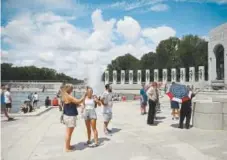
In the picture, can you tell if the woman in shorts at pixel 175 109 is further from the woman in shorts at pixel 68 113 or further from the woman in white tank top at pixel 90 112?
the woman in shorts at pixel 68 113

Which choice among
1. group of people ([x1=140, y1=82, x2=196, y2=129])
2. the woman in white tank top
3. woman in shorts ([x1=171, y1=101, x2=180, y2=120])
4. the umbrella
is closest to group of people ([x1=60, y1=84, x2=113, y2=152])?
the woman in white tank top

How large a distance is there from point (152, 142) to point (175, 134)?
1615 mm

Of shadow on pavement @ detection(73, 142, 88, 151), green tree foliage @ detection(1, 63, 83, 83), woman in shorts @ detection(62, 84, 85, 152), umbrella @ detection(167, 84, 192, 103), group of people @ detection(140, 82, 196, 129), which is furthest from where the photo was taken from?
green tree foliage @ detection(1, 63, 83, 83)

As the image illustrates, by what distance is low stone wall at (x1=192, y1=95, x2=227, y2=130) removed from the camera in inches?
408

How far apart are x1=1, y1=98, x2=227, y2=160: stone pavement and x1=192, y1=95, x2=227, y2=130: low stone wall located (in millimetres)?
→ 449

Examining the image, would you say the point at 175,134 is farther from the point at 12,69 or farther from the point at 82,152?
the point at 12,69

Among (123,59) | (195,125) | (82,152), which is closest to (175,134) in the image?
(195,125)

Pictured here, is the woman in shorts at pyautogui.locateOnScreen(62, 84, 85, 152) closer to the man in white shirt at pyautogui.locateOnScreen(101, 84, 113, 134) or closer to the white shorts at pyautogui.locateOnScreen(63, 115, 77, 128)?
the white shorts at pyautogui.locateOnScreen(63, 115, 77, 128)

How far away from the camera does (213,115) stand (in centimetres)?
1041

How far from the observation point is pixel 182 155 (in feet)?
23.0

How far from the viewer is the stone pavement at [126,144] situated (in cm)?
702

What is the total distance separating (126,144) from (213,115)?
13.4 ft

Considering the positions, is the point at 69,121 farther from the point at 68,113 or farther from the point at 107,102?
the point at 107,102

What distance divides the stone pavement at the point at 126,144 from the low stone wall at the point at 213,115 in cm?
45
